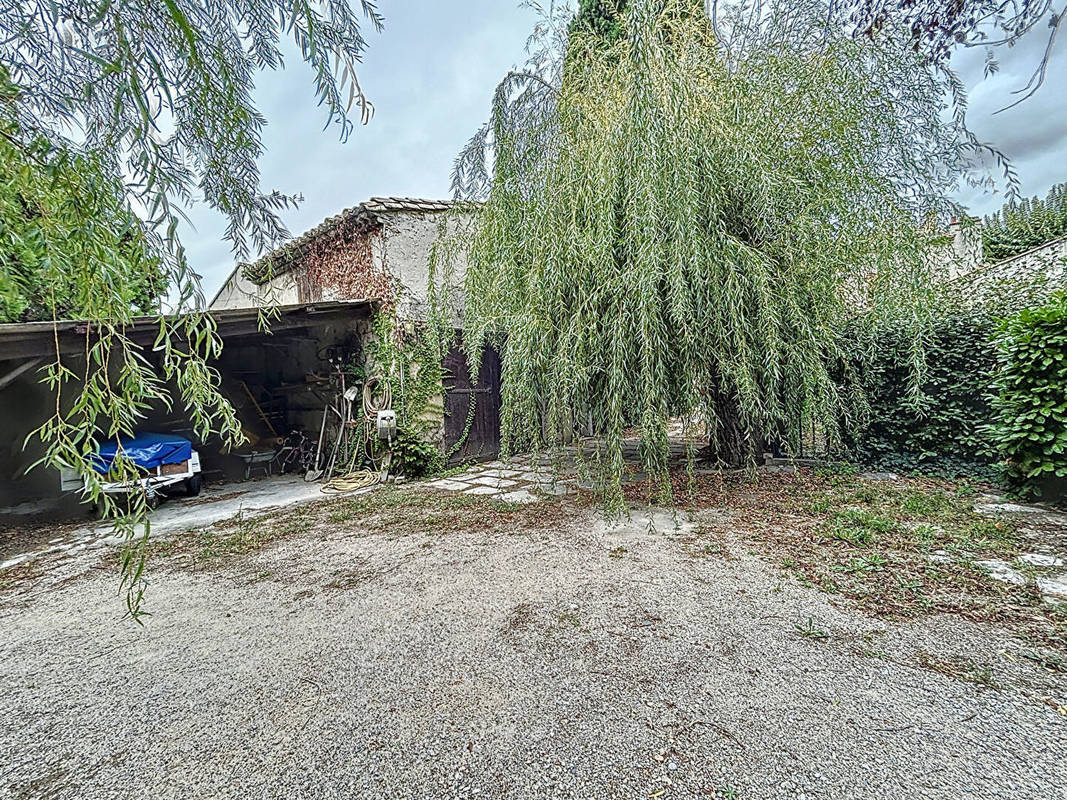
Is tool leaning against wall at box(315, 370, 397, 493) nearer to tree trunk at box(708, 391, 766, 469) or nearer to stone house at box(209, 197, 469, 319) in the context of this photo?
stone house at box(209, 197, 469, 319)

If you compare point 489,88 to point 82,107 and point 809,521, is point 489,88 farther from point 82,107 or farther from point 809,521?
point 809,521

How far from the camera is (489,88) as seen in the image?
4273mm

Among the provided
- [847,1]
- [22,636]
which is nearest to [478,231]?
[847,1]

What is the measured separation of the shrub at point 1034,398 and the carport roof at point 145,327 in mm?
5763

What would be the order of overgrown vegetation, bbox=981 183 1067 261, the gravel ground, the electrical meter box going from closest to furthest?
the gravel ground < the electrical meter box < overgrown vegetation, bbox=981 183 1067 261

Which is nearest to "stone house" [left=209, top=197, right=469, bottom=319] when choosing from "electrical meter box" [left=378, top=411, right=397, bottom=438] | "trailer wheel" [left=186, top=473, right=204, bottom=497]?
"electrical meter box" [left=378, top=411, right=397, bottom=438]

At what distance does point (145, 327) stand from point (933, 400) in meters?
8.18

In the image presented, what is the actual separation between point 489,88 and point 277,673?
4.63 meters

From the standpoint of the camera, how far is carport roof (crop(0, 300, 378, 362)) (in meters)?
3.98

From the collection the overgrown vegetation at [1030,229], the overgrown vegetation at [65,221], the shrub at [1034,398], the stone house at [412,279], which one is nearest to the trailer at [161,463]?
the stone house at [412,279]

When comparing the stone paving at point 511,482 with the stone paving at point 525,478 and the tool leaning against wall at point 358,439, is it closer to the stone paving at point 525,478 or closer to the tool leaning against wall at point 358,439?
the stone paving at point 525,478

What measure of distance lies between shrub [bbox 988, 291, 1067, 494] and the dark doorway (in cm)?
553

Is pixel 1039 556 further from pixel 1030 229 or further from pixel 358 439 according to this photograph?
pixel 1030 229

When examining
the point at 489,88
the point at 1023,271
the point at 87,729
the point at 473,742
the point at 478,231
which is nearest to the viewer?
the point at 473,742
